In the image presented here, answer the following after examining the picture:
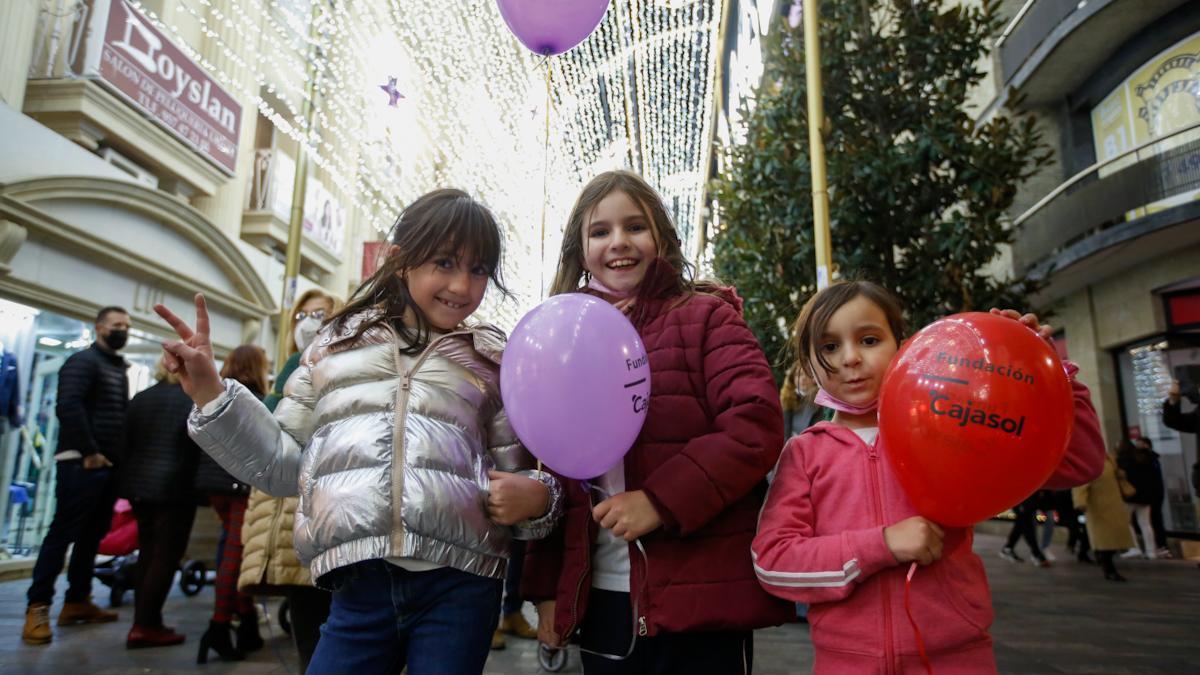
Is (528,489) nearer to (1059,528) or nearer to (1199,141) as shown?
(1199,141)

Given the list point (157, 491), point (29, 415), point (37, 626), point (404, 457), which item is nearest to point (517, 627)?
point (157, 491)

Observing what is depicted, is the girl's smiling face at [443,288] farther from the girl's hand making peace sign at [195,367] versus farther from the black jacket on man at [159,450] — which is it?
the black jacket on man at [159,450]

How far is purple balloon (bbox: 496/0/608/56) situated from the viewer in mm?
3158

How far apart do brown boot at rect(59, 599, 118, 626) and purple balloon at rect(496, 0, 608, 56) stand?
448cm

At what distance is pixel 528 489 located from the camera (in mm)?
1403

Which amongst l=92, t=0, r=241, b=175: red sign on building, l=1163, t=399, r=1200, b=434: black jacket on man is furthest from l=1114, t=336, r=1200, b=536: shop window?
l=92, t=0, r=241, b=175: red sign on building

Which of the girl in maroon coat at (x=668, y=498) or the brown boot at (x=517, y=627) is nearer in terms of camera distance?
the girl in maroon coat at (x=668, y=498)

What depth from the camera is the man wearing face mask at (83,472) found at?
160 inches

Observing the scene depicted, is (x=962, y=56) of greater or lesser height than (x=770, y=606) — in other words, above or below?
above

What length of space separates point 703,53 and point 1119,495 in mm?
7560

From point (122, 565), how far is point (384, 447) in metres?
5.41

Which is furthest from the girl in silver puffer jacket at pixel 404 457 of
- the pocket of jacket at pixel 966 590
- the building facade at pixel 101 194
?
the building facade at pixel 101 194

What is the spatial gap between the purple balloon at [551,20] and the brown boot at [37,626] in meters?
4.14

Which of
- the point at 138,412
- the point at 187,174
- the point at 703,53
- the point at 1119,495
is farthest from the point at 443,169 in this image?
the point at 1119,495
